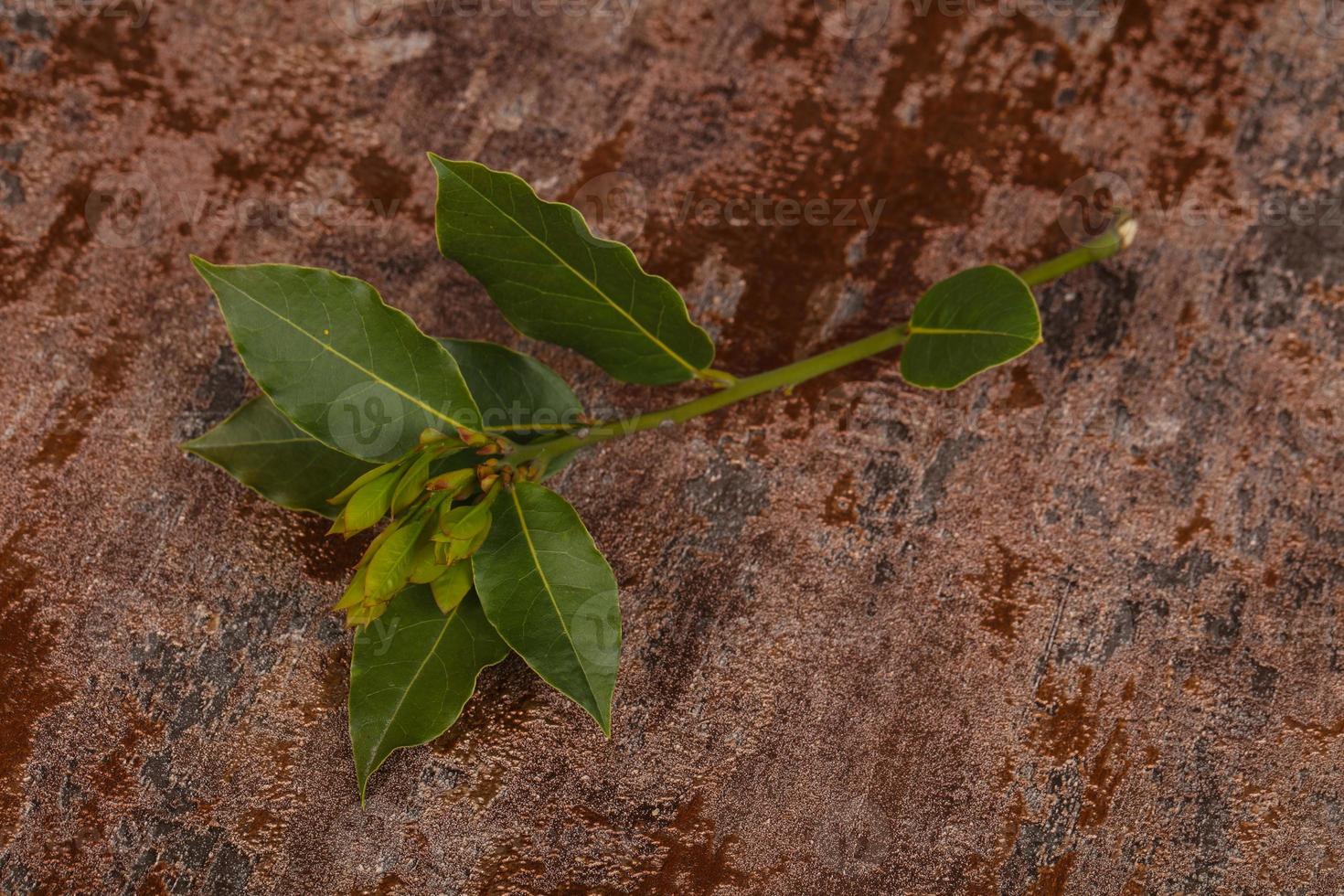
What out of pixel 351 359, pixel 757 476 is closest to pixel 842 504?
pixel 757 476

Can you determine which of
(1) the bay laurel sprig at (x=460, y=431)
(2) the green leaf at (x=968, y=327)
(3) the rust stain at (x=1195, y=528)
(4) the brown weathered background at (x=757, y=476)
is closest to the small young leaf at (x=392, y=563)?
(1) the bay laurel sprig at (x=460, y=431)

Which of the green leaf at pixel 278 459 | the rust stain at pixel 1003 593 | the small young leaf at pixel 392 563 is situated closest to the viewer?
the small young leaf at pixel 392 563

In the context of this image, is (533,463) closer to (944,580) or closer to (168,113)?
(944,580)

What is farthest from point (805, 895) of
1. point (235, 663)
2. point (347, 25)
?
point (347, 25)

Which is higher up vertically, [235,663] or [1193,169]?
[1193,169]

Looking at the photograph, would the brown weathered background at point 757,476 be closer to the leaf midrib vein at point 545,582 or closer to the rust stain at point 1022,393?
the rust stain at point 1022,393

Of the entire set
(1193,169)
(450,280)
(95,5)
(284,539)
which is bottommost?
(284,539)
